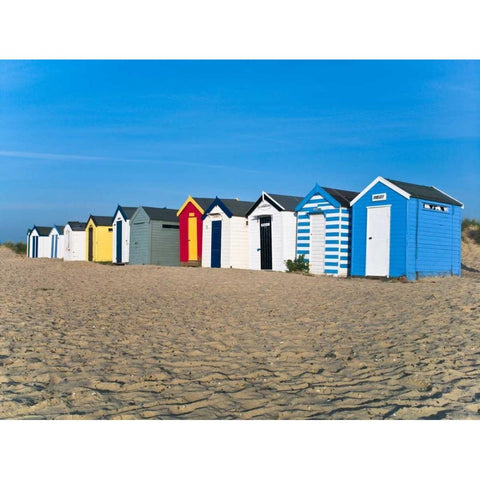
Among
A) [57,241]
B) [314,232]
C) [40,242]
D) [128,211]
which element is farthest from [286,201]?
[40,242]

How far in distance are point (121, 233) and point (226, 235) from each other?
794 centimetres

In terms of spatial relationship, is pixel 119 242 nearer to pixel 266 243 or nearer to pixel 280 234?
pixel 266 243

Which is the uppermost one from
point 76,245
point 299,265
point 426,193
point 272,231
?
point 426,193

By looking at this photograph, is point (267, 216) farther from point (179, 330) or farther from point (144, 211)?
point (179, 330)

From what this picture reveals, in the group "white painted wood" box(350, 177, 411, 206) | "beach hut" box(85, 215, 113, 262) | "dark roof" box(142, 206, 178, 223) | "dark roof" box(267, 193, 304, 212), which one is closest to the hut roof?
"dark roof" box(142, 206, 178, 223)

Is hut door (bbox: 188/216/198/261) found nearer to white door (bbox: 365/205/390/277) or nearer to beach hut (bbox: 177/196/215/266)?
beach hut (bbox: 177/196/215/266)

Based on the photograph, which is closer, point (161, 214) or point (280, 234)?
point (280, 234)

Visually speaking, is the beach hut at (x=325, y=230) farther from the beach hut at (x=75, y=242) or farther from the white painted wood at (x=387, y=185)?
the beach hut at (x=75, y=242)

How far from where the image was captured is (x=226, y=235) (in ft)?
66.7

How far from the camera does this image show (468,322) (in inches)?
300

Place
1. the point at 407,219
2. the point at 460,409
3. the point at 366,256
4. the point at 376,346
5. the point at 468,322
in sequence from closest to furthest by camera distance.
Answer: the point at 460,409
the point at 376,346
the point at 468,322
the point at 407,219
the point at 366,256

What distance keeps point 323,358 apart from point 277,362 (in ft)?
1.87

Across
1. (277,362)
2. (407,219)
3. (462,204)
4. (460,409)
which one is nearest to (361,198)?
(407,219)

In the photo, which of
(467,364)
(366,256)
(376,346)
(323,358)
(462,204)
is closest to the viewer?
(467,364)
